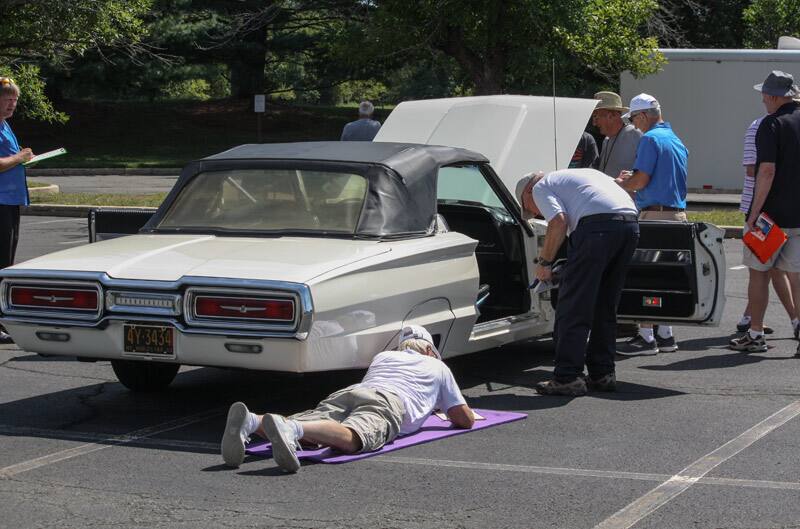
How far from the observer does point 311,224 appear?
7.45m

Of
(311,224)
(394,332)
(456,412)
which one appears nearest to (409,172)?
(311,224)

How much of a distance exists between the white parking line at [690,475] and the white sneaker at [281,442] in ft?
4.86

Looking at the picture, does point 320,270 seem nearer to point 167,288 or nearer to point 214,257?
point 214,257

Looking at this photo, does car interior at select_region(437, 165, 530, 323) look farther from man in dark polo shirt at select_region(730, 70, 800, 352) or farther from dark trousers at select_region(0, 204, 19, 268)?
dark trousers at select_region(0, 204, 19, 268)

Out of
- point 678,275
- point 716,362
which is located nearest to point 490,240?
point 678,275

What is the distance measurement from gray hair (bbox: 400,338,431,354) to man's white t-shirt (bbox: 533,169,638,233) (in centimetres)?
132

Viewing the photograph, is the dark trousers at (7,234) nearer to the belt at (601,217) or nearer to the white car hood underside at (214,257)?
the white car hood underside at (214,257)

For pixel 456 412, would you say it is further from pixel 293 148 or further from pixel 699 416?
pixel 293 148

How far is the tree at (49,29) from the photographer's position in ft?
75.9

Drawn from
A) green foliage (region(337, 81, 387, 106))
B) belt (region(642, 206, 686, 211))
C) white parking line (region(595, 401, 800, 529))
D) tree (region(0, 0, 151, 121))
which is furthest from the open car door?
green foliage (region(337, 81, 387, 106))

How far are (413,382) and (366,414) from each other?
369 mm

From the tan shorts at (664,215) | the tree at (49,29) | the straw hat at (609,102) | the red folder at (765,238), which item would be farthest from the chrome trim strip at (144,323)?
the tree at (49,29)

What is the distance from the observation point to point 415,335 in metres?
6.78

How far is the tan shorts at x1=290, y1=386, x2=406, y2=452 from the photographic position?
614 centimetres
